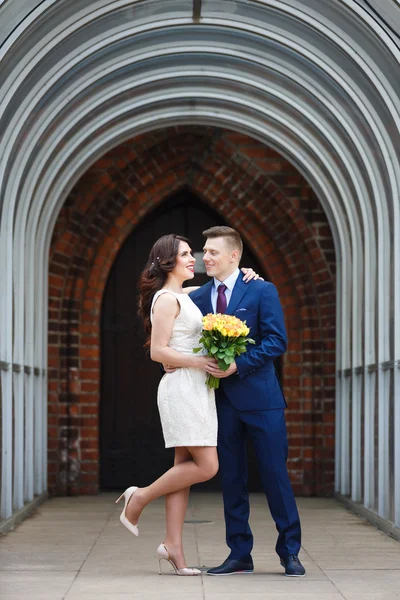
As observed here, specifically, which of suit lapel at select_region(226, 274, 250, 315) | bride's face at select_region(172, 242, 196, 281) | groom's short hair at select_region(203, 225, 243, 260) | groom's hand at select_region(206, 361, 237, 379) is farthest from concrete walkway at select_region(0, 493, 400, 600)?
groom's short hair at select_region(203, 225, 243, 260)

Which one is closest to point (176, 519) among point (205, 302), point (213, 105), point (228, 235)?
point (205, 302)

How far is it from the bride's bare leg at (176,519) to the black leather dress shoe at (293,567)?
53cm

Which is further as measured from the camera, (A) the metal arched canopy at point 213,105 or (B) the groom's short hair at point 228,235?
(A) the metal arched canopy at point 213,105

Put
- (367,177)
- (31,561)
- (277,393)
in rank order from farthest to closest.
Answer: (367,177) → (31,561) → (277,393)

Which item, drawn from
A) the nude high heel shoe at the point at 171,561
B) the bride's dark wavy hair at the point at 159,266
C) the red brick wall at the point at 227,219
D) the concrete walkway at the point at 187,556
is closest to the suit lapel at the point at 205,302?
the bride's dark wavy hair at the point at 159,266

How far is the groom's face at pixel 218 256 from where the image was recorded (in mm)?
5965

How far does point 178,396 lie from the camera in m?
5.76

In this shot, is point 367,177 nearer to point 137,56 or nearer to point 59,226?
point 137,56

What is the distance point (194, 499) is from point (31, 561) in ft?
14.0

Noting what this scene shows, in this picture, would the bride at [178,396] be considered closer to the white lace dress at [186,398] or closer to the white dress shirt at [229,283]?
the white lace dress at [186,398]

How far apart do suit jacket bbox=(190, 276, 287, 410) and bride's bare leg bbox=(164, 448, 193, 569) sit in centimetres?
41

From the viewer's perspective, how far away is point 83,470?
35.9 feet

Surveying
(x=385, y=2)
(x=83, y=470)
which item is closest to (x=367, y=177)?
(x=385, y=2)

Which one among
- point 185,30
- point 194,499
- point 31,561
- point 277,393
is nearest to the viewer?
point 277,393
